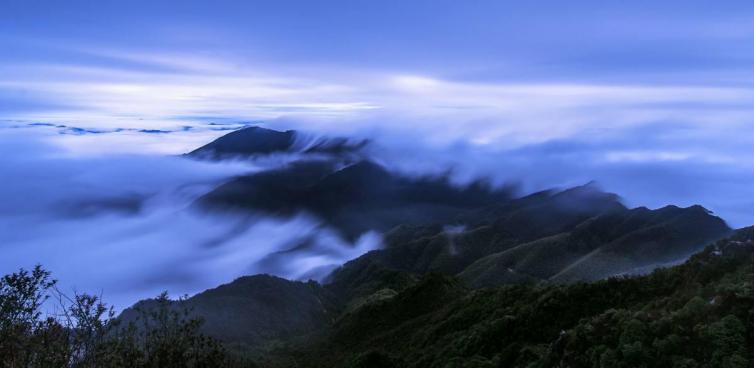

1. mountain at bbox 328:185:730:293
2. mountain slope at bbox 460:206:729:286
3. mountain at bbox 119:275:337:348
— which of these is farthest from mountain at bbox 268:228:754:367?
mountain slope at bbox 460:206:729:286

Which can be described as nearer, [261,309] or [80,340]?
[80,340]

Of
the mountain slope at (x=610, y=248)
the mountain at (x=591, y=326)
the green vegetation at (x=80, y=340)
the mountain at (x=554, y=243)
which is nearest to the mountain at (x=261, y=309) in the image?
the mountain at (x=554, y=243)

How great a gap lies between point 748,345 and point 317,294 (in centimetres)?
11595

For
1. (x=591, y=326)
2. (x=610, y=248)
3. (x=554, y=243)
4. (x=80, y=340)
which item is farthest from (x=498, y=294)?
(x=554, y=243)

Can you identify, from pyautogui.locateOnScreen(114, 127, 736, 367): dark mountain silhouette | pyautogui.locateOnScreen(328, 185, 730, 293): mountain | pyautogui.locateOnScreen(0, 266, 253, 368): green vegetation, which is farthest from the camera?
pyautogui.locateOnScreen(328, 185, 730, 293): mountain

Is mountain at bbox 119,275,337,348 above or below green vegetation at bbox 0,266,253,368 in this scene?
below

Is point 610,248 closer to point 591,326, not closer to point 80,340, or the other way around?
point 591,326

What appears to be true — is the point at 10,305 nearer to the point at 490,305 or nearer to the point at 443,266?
the point at 490,305

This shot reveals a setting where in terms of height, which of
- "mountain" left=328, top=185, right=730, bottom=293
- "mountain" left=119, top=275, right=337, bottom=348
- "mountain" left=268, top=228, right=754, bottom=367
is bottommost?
"mountain" left=119, top=275, right=337, bottom=348

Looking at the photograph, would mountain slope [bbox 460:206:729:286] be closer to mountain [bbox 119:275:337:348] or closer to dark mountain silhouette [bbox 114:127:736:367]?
dark mountain silhouette [bbox 114:127:736:367]

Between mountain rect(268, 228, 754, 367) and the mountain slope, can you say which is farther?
the mountain slope

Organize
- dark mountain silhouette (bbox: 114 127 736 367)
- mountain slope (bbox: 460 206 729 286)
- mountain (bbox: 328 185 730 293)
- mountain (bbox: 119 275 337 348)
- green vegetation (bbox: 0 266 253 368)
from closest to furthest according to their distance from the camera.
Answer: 1. green vegetation (bbox: 0 266 253 368)
2. dark mountain silhouette (bbox: 114 127 736 367)
3. mountain (bbox: 119 275 337 348)
4. mountain slope (bbox: 460 206 729 286)
5. mountain (bbox: 328 185 730 293)

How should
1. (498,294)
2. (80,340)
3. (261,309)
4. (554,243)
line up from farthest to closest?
(554,243) → (261,309) → (498,294) → (80,340)

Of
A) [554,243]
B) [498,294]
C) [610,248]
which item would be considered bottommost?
[554,243]
